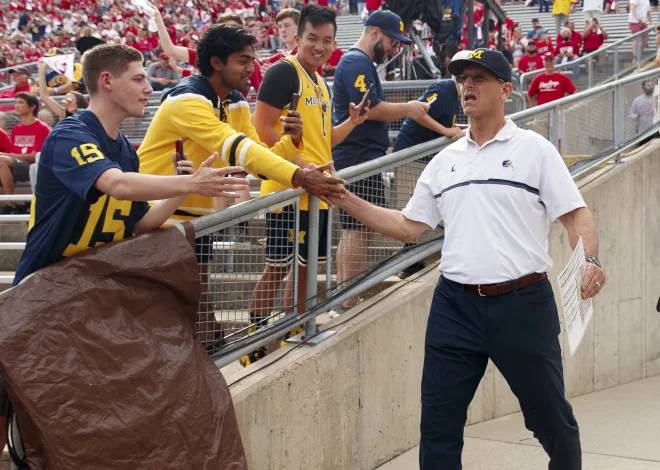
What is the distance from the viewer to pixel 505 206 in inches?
166

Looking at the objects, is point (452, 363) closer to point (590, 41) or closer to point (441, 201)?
point (441, 201)

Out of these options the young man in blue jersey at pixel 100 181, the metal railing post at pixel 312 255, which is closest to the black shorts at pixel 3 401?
the young man in blue jersey at pixel 100 181

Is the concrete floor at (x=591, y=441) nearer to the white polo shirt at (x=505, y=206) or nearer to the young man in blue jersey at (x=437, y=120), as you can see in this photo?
the young man in blue jersey at (x=437, y=120)

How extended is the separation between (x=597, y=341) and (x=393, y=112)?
360 centimetres

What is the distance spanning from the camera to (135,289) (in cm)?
398

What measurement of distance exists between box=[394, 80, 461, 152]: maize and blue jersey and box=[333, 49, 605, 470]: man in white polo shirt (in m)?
2.27

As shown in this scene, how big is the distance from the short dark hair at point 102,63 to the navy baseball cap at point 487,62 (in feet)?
4.73

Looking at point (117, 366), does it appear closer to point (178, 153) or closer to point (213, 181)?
point (213, 181)

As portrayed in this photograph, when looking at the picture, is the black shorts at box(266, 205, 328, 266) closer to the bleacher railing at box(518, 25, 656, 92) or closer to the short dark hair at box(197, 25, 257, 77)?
the short dark hair at box(197, 25, 257, 77)

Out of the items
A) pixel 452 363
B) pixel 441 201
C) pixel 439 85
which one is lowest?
pixel 452 363

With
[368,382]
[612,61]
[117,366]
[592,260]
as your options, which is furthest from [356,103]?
[612,61]

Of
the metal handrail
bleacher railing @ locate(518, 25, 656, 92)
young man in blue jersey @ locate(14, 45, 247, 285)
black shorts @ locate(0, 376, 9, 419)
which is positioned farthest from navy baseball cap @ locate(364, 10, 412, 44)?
bleacher railing @ locate(518, 25, 656, 92)

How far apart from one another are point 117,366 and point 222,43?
174 centimetres

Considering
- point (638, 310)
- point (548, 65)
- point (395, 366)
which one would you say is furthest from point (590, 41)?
point (395, 366)
